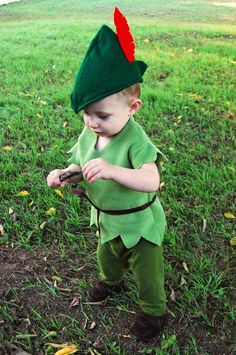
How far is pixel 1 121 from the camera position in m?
4.62

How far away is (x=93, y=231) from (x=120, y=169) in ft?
4.62

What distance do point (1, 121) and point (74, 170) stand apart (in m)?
2.90

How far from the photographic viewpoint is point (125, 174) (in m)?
1.63

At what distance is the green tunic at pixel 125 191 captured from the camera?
175cm

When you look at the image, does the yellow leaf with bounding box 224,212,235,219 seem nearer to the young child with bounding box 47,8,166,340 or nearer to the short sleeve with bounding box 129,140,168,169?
the young child with bounding box 47,8,166,340

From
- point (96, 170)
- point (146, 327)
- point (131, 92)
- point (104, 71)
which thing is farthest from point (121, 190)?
point (146, 327)

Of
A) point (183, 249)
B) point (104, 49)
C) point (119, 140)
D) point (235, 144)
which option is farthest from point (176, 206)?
point (104, 49)

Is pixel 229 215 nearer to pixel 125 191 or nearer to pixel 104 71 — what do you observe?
pixel 125 191

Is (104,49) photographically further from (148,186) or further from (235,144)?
(235,144)

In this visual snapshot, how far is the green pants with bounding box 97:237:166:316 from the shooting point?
1.98 m

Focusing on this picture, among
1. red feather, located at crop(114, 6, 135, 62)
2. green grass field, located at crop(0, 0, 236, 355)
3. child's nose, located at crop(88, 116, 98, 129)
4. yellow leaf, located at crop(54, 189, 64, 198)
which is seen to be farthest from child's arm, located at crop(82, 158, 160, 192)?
yellow leaf, located at crop(54, 189, 64, 198)

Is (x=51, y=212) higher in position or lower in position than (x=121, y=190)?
lower

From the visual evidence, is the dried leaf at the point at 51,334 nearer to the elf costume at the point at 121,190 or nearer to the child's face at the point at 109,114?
the elf costume at the point at 121,190

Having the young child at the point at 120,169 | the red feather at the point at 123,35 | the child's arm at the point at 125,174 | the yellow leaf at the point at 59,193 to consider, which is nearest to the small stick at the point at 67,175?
the young child at the point at 120,169
